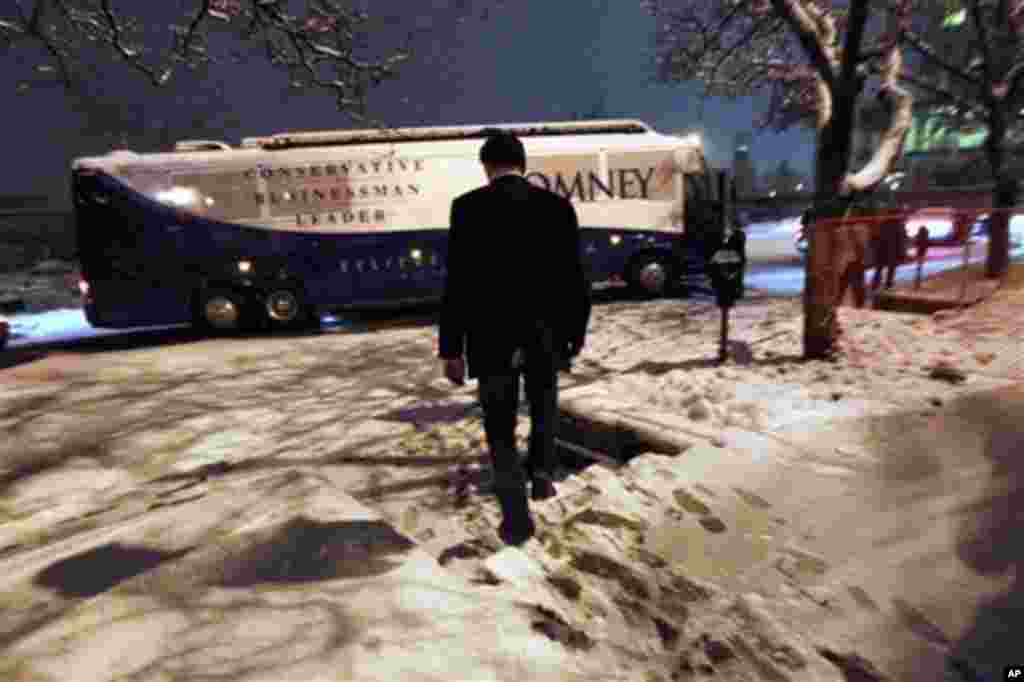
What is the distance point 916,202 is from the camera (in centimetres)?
2786

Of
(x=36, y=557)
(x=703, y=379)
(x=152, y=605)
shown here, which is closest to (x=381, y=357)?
(x=703, y=379)

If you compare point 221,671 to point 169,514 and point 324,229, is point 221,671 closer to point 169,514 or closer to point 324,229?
point 169,514

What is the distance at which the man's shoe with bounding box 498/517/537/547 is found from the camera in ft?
10.1

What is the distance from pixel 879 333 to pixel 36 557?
6.88 metres

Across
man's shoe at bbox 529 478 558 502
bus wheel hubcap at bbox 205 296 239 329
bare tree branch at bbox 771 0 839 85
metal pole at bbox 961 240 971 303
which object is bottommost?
man's shoe at bbox 529 478 558 502

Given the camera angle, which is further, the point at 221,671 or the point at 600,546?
the point at 600,546

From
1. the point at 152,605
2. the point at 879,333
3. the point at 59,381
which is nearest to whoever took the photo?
the point at 152,605

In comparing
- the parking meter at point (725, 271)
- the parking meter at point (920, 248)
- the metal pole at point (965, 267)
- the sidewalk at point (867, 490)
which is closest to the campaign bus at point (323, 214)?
the parking meter at point (920, 248)

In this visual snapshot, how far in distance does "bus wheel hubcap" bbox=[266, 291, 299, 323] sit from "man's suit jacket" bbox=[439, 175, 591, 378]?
9.37 m

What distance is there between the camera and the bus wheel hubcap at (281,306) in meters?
11.5

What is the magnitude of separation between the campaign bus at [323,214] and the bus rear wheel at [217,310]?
0.02 metres

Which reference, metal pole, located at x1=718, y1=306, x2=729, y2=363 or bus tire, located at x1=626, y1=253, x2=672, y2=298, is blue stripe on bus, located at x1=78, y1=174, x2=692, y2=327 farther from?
metal pole, located at x1=718, y1=306, x2=729, y2=363

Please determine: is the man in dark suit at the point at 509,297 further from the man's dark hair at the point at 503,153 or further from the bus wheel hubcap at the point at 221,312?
the bus wheel hubcap at the point at 221,312

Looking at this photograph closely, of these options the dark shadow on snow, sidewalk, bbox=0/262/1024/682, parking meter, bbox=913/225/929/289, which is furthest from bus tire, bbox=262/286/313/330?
parking meter, bbox=913/225/929/289
